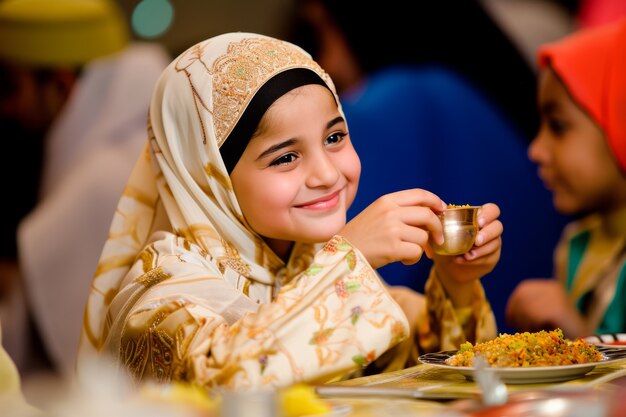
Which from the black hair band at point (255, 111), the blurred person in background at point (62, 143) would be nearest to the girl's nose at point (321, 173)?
the black hair band at point (255, 111)

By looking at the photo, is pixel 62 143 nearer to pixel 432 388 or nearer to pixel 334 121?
pixel 334 121

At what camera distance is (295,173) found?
1.42m

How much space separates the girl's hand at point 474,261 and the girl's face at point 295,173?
17 centimetres

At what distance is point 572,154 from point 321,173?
4.10 ft

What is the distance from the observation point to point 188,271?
1.36 meters

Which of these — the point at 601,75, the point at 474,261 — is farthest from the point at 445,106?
the point at 474,261

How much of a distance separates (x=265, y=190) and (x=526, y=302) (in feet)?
3.93

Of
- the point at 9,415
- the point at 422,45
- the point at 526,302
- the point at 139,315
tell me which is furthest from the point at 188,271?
the point at 422,45

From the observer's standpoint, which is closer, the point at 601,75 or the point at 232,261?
the point at 232,261

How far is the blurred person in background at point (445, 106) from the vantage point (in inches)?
114

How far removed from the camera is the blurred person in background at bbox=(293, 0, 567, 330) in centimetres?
291

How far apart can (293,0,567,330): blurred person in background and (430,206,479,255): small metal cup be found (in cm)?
123

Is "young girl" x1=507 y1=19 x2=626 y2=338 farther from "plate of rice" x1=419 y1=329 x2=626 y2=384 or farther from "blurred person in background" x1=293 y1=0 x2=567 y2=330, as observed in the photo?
"plate of rice" x1=419 y1=329 x2=626 y2=384

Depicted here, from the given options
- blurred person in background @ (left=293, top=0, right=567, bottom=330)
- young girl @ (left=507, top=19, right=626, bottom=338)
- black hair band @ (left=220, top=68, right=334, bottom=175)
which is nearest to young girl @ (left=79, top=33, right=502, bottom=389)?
black hair band @ (left=220, top=68, right=334, bottom=175)
